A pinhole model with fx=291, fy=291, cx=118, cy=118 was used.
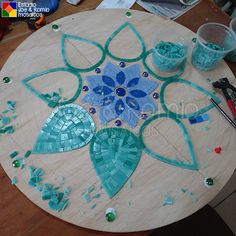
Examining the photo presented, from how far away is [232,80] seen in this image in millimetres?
848

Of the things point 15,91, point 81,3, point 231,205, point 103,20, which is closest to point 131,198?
point 15,91

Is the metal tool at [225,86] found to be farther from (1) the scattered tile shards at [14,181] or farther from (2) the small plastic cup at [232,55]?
(1) the scattered tile shards at [14,181]

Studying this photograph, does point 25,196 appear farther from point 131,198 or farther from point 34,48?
point 34,48

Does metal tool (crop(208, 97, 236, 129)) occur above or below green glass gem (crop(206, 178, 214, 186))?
above

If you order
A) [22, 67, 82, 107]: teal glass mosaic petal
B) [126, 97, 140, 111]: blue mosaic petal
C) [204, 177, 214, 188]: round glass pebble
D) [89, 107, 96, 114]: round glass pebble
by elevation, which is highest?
[22, 67, 82, 107]: teal glass mosaic petal

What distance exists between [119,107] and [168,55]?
0.20 metres

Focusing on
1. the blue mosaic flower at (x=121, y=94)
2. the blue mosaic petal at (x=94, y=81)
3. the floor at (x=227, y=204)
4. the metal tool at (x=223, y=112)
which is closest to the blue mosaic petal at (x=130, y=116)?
the blue mosaic flower at (x=121, y=94)

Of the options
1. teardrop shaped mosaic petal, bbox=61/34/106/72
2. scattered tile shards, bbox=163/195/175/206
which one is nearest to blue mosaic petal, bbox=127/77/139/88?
teardrop shaped mosaic petal, bbox=61/34/106/72

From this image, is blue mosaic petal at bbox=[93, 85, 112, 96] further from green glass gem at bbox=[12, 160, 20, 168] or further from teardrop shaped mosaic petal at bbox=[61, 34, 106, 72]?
green glass gem at bbox=[12, 160, 20, 168]

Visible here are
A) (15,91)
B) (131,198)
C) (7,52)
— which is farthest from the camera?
(7,52)

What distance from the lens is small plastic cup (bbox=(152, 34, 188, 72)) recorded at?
0.80m

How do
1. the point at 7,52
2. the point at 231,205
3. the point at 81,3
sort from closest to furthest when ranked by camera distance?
the point at 7,52 < the point at 81,3 < the point at 231,205

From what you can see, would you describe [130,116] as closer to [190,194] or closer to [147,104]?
[147,104]

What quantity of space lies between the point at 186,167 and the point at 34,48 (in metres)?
0.55
